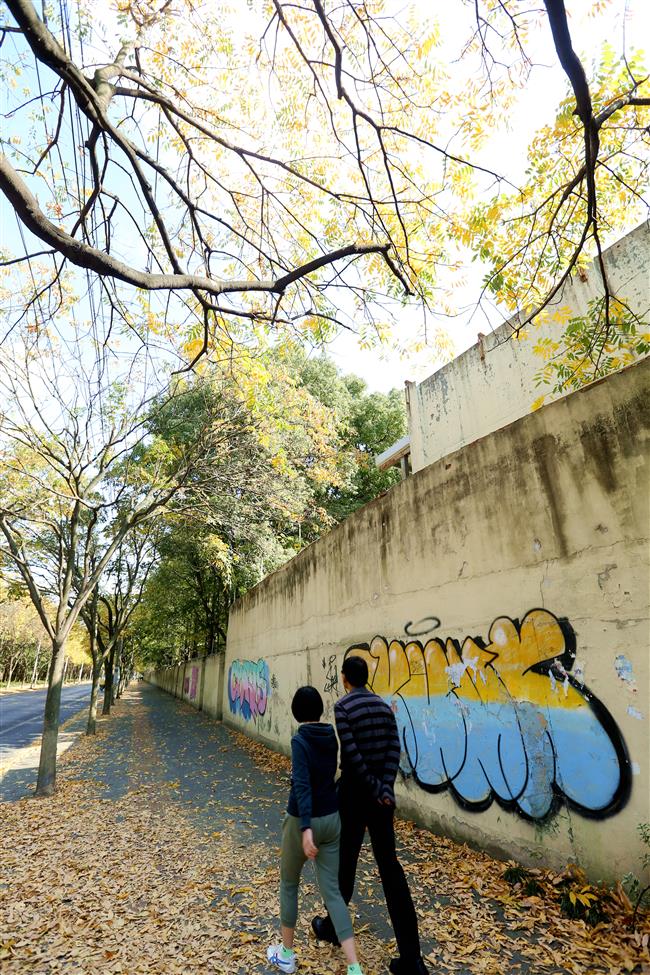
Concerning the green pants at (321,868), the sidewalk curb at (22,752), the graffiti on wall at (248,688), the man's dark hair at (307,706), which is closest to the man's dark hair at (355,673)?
the man's dark hair at (307,706)

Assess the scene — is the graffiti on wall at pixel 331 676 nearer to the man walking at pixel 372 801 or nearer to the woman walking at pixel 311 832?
the man walking at pixel 372 801

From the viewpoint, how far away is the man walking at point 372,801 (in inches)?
109

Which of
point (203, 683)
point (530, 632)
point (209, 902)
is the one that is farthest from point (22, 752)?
point (530, 632)

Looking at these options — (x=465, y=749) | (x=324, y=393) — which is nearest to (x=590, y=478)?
(x=465, y=749)

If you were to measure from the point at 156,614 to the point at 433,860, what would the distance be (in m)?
20.9

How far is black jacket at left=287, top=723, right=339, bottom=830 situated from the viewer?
2777 mm

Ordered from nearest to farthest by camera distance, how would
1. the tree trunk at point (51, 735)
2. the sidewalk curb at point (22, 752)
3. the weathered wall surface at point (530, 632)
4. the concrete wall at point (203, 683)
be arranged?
the weathered wall surface at point (530, 632)
the tree trunk at point (51, 735)
the sidewalk curb at point (22, 752)
the concrete wall at point (203, 683)

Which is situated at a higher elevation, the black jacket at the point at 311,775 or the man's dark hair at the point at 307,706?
the man's dark hair at the point at 307,706

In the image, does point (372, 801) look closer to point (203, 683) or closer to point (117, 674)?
point (203, 683)

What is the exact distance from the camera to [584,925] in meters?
3.10

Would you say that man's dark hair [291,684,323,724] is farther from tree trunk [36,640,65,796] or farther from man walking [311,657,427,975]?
tree trunk [36,640,65,796]

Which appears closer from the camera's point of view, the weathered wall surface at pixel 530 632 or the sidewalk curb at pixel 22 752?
the weathered wall surface at pixel 530 632

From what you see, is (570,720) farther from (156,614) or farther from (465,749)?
(156,614)

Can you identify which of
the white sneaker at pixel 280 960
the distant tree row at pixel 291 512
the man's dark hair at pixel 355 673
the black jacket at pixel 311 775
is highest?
the distant tree row at pixel 291 512
